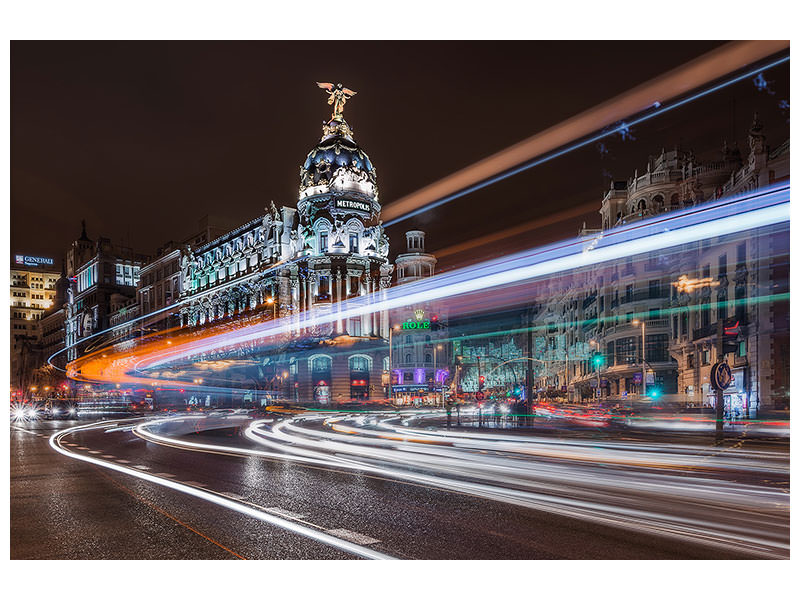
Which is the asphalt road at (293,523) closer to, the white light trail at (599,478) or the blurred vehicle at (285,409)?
the white light trail at (599,478)

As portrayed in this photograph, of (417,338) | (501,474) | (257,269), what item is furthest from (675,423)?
(417,338)

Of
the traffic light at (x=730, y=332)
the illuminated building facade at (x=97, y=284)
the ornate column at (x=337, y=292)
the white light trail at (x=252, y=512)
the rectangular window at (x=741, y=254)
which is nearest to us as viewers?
the white light trail at (x=252, y=512)

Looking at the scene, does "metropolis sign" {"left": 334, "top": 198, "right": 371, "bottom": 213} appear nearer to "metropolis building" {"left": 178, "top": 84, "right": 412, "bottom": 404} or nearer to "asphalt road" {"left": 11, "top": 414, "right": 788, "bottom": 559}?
"metropolis building" {"left": 178, "top": 84, "right": 412, "bottom": 404}

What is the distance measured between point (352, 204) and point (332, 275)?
9.19m

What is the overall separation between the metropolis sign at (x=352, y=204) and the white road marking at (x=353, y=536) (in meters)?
73.5

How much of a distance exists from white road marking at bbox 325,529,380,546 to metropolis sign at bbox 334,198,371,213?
7354 centimetres

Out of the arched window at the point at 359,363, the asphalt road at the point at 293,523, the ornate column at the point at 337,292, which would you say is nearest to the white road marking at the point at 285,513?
the asphalt road at the point at 293,523

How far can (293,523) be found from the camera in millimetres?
9203

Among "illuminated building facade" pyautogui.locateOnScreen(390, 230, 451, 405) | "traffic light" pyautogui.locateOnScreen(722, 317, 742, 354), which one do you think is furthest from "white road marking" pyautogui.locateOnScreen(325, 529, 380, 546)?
"illuminated building facade" pyautogui.locateOnScreen(390, 230, 451, 405)

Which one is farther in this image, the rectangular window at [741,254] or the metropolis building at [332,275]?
the metropolis building at [332,275]

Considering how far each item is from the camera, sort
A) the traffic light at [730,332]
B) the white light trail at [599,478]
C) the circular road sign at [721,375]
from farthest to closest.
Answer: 1. the traffic light at [730,332]
2. the circular road sign at [721,375]
3. the white light trail at [599,478]

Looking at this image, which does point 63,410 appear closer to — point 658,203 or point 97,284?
point 658,203

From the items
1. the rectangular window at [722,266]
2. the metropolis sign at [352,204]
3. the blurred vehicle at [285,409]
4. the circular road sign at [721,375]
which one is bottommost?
the blurred vehicle at [285,409]

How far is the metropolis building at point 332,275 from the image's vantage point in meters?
79.4
